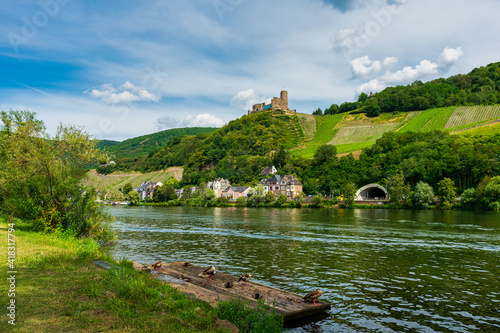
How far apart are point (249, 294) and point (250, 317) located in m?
3.48

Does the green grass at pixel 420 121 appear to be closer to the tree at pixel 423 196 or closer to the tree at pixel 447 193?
the tree at pixel 447 193

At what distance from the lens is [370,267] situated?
21.0 meters

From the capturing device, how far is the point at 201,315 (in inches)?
370

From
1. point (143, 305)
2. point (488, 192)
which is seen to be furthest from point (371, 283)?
point (488, 192)

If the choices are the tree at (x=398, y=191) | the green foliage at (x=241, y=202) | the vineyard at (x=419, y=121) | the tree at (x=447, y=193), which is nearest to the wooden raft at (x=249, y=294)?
the tree at (x=447, y=193)

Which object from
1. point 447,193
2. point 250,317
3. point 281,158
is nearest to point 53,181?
point 250,317

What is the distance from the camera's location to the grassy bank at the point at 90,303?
760cm

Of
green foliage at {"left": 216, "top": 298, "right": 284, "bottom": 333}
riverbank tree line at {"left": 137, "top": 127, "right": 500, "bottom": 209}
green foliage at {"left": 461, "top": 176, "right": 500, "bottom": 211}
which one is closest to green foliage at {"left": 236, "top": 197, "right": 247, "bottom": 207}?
riverbank tree line at {"left": 137, "top": 127, "right": 500, "bottom": 209}

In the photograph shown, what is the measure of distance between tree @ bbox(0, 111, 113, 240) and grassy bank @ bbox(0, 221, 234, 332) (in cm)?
858

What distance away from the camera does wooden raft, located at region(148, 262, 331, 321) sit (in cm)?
1154

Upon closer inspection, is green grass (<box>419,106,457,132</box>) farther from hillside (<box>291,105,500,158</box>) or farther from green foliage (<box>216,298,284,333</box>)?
green foliage (<box>216,298,284,333</box>)

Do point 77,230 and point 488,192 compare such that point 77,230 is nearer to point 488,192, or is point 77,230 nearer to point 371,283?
point 371,283

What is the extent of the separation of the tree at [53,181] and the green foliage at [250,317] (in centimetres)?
1682

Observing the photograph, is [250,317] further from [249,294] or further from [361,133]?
[361,133]
